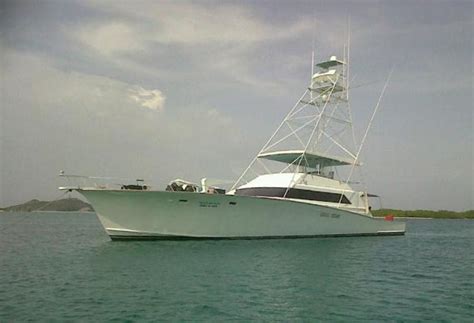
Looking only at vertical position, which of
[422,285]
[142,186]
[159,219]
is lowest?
[422,285]

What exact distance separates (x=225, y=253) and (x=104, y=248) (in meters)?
5.75

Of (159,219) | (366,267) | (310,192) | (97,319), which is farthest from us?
(310,192)

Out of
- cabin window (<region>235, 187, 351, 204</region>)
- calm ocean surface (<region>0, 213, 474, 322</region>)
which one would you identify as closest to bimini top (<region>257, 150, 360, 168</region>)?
cabin window (<region>235, 187, 351, 204</region>)

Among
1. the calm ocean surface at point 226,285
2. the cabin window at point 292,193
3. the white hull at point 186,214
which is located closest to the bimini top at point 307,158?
the cabin window at point 292,193

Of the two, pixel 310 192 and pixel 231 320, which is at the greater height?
pixel 310 192

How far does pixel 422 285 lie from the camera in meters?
12.4

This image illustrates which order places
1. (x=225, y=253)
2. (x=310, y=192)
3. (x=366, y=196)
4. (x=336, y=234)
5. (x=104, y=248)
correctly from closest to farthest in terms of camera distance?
(x=225, y=253)
(x=104, y=248)
(x=310, y=192)
(x=336, y=234)
(x=366, y=196)

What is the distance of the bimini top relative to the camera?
83.4 ft

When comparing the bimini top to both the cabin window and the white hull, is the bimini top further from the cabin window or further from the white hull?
the white hull

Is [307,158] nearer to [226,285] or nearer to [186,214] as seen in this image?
[186,214]

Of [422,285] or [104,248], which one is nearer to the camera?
[422,285]

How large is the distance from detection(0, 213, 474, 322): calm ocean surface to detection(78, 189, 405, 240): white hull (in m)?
Answer: 1.46

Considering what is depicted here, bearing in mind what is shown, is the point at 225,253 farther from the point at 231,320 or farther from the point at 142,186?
the point at 231,320

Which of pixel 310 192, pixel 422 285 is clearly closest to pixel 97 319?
pixel 422 285
